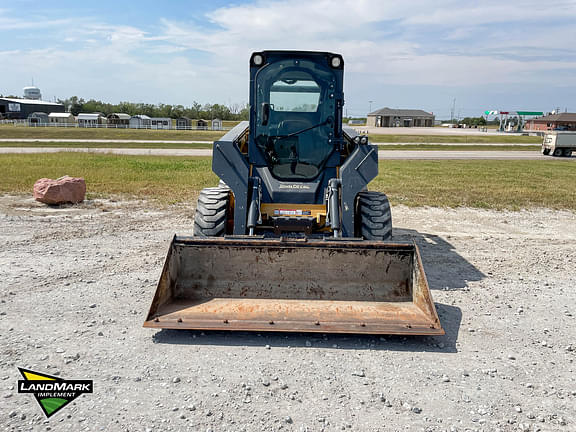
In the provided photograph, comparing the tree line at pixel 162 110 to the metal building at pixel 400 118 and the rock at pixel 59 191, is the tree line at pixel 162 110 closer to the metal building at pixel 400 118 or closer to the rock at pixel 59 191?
the metal building at pixel 400 118

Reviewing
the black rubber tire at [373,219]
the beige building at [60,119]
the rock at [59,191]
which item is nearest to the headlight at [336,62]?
the black rubber tire at [373,219]

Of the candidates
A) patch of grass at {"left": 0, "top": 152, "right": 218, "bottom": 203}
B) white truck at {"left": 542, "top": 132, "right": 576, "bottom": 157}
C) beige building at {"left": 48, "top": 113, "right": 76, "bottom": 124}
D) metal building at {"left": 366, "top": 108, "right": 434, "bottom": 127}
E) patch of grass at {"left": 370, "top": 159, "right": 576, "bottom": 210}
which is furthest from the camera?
metal building at {"left": 366, "top": 108, "right": 434, "bottom": 127}

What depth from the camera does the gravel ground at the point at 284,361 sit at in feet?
11.3

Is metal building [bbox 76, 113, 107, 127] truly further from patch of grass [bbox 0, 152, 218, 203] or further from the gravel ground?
the gravel ground

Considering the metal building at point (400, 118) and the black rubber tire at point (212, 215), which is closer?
the black rubber tire at point (212, 215)

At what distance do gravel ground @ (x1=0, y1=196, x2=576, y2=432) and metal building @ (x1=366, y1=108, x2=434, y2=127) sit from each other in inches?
3338

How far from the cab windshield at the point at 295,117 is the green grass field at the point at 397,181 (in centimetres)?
540

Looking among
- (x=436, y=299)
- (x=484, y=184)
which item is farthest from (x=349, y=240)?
(x=484, y=184)


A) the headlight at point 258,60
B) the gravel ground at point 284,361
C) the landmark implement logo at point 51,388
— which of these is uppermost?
the headlight at point 258,60

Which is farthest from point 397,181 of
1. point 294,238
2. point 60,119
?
point 60,119

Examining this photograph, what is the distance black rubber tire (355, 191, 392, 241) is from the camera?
20.0 feet

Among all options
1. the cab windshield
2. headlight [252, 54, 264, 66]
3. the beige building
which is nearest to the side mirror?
the cab windshield

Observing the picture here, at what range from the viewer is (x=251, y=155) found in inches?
265

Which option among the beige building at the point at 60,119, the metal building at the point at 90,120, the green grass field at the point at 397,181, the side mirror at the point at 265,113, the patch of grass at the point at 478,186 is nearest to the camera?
the side mirror at the point at 265,113
